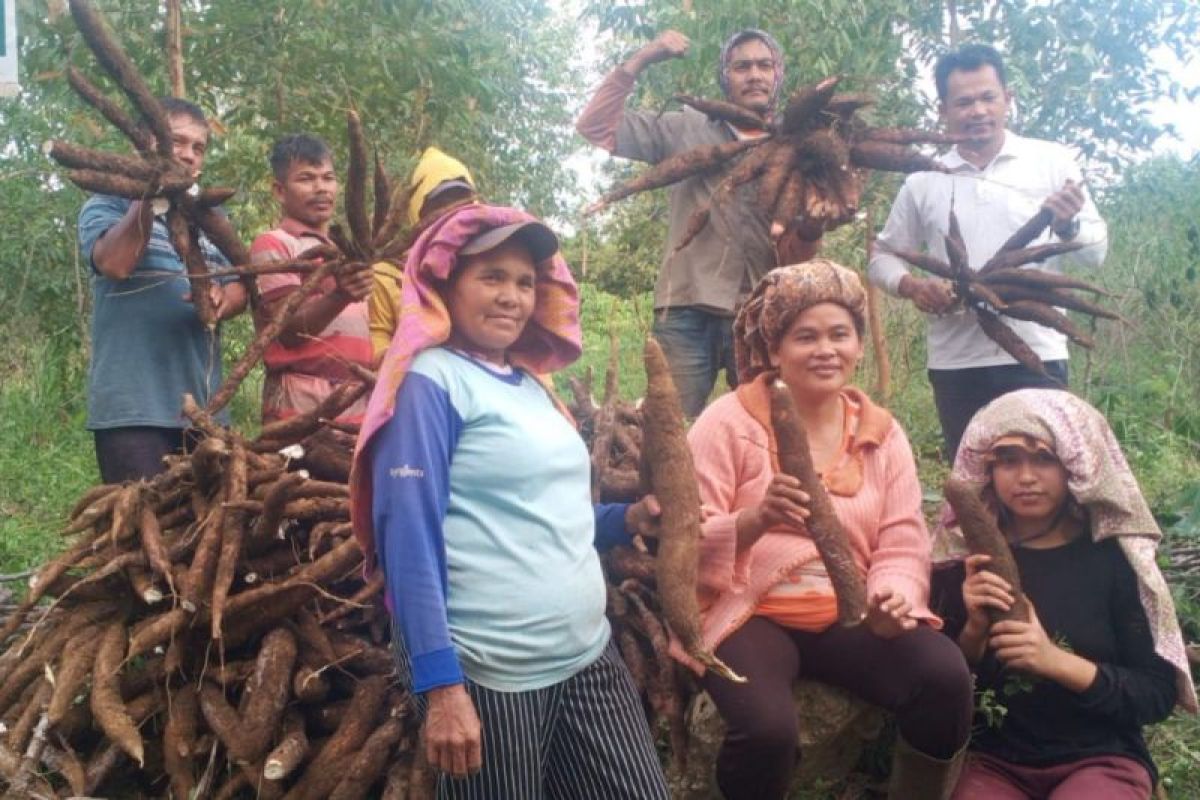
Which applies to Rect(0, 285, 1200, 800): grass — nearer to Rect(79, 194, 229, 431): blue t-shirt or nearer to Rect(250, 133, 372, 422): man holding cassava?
Rect(250, 133, 372, 422): man holding cassava

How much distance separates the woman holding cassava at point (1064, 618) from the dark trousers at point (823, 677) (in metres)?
0.17

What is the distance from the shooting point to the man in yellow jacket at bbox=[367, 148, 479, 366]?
2.79 meters

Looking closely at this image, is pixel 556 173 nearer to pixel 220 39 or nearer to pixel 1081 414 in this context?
pixel 220 39

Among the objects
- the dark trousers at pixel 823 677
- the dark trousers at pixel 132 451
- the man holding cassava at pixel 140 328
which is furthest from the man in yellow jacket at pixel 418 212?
the dark trousers at pixel 823 677

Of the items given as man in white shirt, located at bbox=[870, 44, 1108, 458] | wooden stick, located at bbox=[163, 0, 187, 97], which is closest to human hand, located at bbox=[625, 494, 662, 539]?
man in white shirt, located at bbox=[870, 44, 1108, 458]

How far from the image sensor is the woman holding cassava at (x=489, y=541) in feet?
5.21

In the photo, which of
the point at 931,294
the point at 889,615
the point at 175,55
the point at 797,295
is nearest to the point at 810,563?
the point at 889,615

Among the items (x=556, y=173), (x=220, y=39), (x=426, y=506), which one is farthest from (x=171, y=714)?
(x=556, y=173)

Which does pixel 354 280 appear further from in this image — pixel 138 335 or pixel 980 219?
pixel 980 219

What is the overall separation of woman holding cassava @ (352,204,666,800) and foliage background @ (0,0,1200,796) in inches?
96.1

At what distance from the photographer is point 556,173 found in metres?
8.15

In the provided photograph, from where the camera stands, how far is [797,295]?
7.15 feet

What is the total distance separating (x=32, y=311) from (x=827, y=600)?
5.75 m

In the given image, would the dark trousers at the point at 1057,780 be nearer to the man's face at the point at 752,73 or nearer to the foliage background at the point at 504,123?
the foliage background at the point at 504,123
